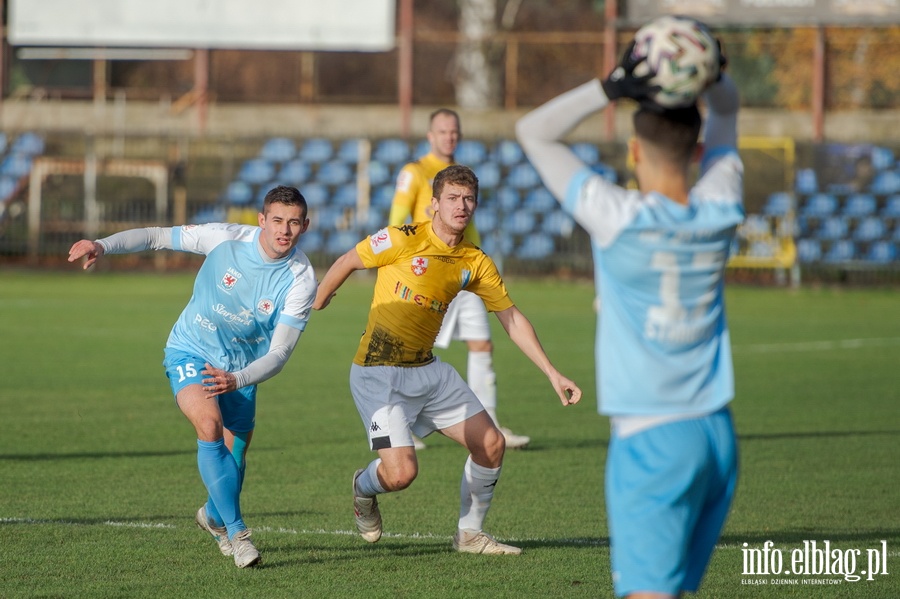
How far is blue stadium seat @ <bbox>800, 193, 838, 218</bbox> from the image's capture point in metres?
26.3

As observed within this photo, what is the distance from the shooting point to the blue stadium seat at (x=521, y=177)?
2728cm

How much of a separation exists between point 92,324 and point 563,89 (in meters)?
23.9

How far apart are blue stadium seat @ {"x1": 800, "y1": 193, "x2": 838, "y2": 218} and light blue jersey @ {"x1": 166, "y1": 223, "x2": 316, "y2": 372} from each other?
21.2m

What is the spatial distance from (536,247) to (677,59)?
77.9ft

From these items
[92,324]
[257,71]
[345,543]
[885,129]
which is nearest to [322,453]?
[345,543]

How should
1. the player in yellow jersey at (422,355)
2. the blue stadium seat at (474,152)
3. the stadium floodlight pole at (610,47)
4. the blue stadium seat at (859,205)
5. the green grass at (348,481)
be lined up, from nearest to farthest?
the green grass at (348,481) → the player in yellow jersey at (422,355) → the blue stadium seat at (859,205) → the blue stadium seat at (474,152) → the stadium floodlight pole at (610,47)

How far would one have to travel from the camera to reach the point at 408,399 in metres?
6.81

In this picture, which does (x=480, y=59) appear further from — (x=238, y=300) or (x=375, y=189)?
(x=238, y=300)

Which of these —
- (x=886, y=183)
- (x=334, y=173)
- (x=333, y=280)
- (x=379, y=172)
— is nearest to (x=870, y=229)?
(x=886, y=183)

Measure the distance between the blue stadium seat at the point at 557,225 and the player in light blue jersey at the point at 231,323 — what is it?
20.5 m

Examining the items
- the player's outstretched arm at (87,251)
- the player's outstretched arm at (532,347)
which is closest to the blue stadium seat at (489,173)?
the player's outstretched arm at (532,347)

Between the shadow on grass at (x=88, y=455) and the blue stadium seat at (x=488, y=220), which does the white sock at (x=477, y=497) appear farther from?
Result: the blue stadium seat at (x=488, y=220)

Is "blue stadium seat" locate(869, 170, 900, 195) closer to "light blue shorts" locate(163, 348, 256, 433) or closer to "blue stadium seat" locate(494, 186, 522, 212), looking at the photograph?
"blue stadium seat" locate(494, 186, 522, 212)

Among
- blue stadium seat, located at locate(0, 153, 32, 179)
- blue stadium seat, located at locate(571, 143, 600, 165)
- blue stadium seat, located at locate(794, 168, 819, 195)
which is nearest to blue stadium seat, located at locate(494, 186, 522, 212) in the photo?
blue stadium seat, located at locate(571, 143, 600, 165)
